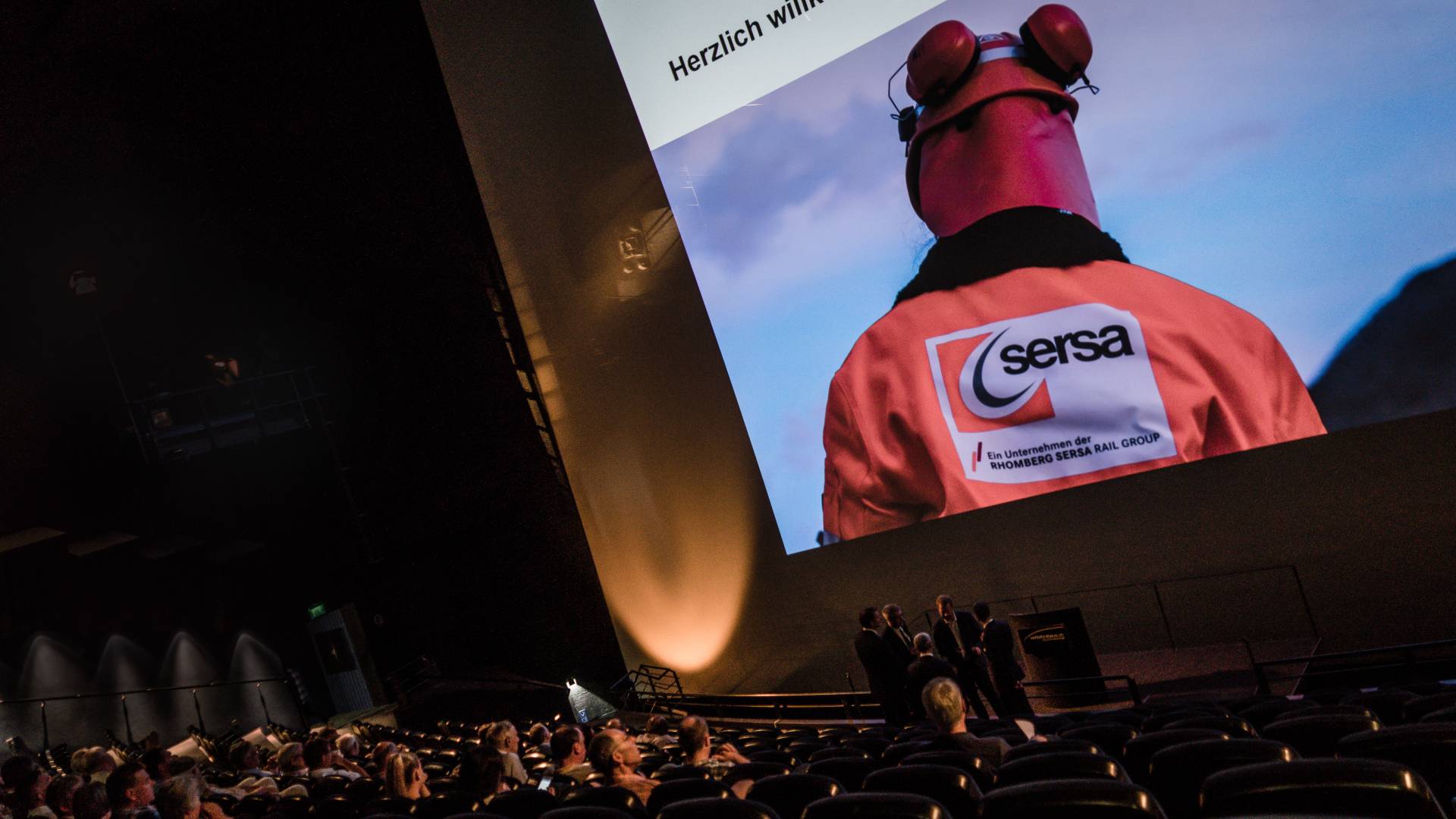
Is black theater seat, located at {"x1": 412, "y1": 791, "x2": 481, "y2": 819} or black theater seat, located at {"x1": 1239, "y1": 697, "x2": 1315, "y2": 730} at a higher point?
black theater seat, located at {"x1": 412, "y1": 791, "x2": 481, "y2": 819}

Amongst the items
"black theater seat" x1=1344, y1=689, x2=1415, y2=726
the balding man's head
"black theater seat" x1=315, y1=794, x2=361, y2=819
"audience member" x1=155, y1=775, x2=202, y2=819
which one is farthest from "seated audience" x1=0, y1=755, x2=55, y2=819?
"black theater seat" x1=1344, y1=689, x2=1415, y2=726

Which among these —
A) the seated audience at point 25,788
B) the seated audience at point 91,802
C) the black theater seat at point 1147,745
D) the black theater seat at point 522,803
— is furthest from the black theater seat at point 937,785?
the seated audience at point 25,788

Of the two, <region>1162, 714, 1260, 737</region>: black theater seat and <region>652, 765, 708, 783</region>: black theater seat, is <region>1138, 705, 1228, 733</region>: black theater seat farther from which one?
<region>652, 765, 708, 783</region>: black theater seat

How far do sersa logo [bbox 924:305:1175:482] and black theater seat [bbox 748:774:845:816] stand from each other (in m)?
5.88

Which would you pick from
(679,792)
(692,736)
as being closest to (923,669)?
(692,736)

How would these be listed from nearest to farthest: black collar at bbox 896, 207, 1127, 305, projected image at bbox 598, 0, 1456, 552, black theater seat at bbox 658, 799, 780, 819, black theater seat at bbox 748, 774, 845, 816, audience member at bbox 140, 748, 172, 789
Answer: black theater seat at bbox 658, 799, 780, 819, black theater seat at bbox 748, 774, 845, 816, audience member at bbox 140, 748, 172, 789, projected image at bbox 598, 0, 1456, 552, black collar at bbox 896, 207, 1127, 305

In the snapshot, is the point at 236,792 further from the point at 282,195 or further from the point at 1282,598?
the point at 282,195

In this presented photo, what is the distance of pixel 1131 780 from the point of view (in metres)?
2.50

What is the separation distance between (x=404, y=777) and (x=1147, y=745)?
10.6 feet

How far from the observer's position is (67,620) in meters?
13.2

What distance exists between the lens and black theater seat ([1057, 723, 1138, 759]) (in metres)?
3.47

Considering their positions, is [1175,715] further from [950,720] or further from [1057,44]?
[1057,44]

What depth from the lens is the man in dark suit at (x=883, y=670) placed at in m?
7.06

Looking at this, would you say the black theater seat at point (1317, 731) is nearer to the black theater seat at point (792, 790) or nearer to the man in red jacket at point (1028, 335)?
the black theater seat at point (792, 790)
